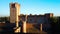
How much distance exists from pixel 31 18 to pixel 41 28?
11.6 metres

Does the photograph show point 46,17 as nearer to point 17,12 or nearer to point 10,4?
point 17,12

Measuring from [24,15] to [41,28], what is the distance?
1216 cm

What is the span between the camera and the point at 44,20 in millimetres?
35906

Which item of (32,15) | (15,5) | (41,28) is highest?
(15,5)

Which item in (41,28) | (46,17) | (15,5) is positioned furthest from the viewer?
(46,17)

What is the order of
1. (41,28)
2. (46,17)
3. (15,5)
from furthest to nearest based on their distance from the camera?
(46,17) < (15,5) < (41,28)

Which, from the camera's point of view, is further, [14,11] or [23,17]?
[23,17]

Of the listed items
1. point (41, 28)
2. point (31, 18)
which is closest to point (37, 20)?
point (31, 18)

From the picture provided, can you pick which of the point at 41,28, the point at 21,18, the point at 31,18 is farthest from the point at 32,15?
the point at 41,28

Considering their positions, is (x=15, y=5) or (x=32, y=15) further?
(x=32, y=15)

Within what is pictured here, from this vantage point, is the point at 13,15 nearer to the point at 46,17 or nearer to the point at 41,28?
the point at 46,17

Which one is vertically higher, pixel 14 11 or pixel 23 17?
pixel 14 11

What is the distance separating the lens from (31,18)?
3691 cm

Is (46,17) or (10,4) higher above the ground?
(10,4)
